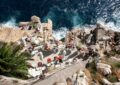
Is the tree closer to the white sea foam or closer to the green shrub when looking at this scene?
the green shrub

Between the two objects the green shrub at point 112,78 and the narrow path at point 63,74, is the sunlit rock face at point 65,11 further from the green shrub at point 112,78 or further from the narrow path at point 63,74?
the green shrub at point 112,78

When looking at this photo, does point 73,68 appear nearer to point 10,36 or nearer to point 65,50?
point 65,50

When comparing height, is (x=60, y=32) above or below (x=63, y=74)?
above

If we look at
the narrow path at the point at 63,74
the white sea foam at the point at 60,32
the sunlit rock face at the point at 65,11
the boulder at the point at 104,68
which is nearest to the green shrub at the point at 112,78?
the boulder at the point at 104,68

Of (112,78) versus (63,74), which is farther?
(63,74)

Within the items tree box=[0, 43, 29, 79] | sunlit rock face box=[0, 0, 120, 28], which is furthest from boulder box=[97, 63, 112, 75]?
sunlit rock face box=[0, 0, 120, 28]

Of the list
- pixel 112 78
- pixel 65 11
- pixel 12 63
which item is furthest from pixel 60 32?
pixel 12 63

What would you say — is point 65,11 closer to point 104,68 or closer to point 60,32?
point 60,32
